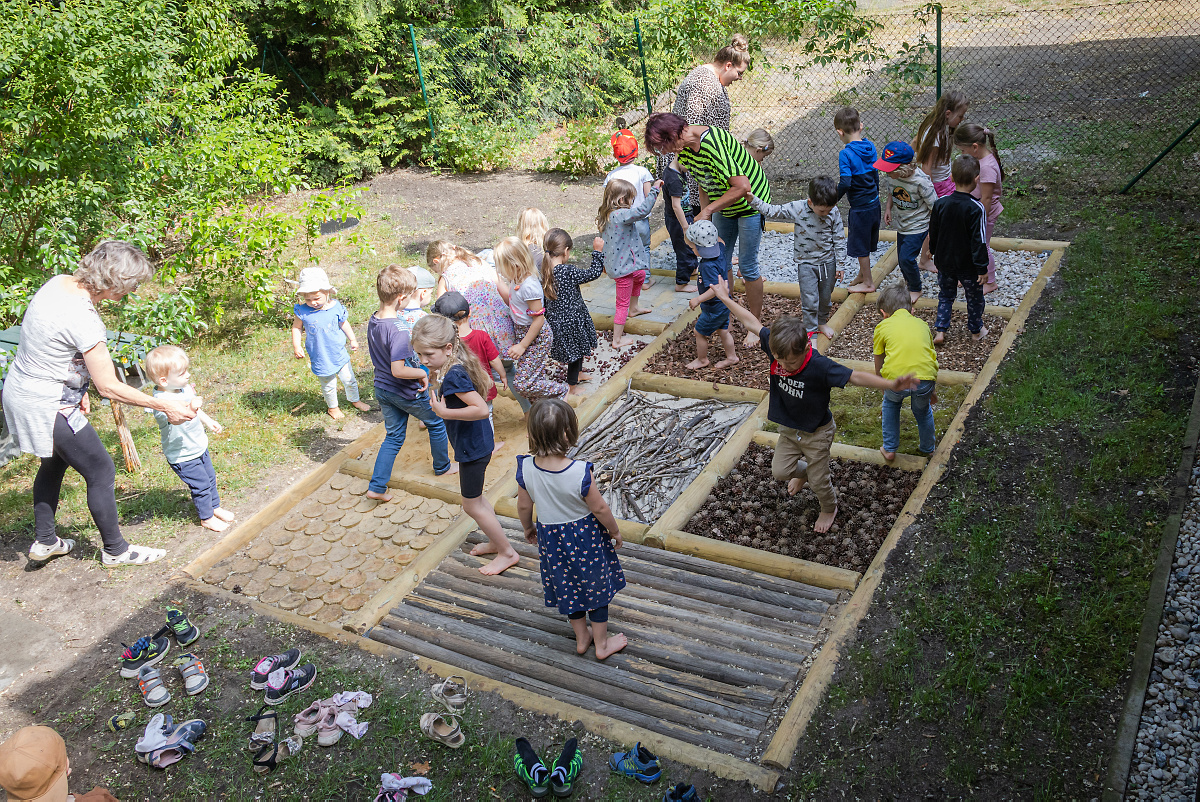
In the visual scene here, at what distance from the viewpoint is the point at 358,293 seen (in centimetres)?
962

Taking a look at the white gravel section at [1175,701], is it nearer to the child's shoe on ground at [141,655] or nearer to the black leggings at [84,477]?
the child's shoe on ground at [141,655]

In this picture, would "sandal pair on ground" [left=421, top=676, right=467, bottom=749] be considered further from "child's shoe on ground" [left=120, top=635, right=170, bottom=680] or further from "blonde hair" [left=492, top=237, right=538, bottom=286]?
"blonde hair" [left=492, top=237, right=538, bottom=286]

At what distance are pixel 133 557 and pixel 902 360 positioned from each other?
17.6 ft

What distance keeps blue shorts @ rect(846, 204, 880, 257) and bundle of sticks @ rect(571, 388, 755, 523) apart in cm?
210

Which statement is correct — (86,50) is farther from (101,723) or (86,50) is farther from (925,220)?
(925,220)

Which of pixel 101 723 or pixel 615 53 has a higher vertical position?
pixel 615 53

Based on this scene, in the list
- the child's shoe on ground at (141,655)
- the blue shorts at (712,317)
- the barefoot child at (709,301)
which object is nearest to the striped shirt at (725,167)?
the barefoot child at (709,301)

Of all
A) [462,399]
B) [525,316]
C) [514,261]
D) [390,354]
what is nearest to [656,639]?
[462,399]

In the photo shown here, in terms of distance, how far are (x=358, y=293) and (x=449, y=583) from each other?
538 centimetres

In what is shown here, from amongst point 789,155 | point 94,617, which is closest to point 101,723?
point 94,617

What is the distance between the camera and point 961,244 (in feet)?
21.1

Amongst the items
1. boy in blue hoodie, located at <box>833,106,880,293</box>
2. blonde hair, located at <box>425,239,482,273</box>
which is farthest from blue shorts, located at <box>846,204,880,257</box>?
blonde hair, located at <box>425,239,482,273</box>

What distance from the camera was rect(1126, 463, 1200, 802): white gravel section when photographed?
11.1 feet

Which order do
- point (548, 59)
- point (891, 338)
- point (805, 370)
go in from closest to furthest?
point (805, 370)
point (891, 338)
point (548, 59)
